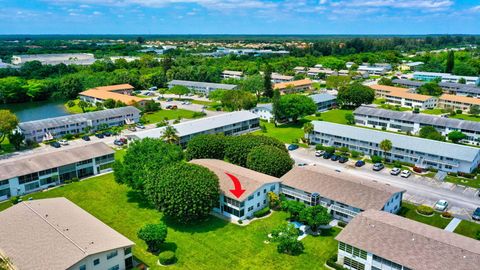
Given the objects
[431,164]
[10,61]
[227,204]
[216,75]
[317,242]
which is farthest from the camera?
[10,61]

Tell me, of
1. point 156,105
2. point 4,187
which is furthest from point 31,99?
point 4,187

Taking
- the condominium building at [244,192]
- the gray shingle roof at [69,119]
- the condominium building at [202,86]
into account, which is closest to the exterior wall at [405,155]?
the condominium building at [244,192]

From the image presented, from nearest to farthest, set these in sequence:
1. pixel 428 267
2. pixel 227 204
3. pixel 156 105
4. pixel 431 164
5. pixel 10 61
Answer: pixel 428 267
pixel 227 204
pixel 431 164
pixel 156 105
pixel 10 61

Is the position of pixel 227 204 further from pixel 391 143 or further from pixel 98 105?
pixel 98 105

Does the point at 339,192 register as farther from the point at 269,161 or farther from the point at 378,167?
the point at 378,167

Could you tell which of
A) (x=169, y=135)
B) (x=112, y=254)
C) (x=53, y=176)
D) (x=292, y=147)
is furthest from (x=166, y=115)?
(x=112, y=254)

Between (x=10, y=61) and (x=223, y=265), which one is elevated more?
(x=10, y=61)
